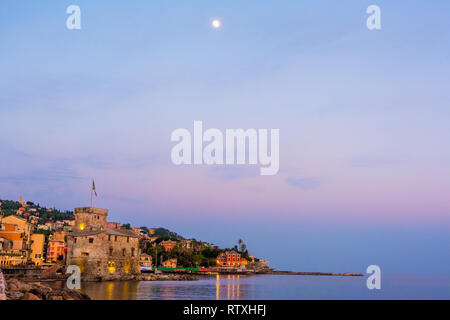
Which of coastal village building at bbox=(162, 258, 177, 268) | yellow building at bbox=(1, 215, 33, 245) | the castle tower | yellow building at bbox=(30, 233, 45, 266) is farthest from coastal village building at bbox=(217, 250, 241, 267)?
the castle tower

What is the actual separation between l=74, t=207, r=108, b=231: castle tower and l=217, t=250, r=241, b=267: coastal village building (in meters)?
81.6

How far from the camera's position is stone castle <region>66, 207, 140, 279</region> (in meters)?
68.4

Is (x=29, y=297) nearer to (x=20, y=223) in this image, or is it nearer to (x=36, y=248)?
(x=36, y=248)

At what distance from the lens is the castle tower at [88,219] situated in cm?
8000

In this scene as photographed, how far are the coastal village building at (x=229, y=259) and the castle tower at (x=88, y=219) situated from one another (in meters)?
81.6

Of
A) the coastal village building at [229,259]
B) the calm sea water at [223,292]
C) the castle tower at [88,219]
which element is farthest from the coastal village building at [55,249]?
the coastal village building at [229,259]

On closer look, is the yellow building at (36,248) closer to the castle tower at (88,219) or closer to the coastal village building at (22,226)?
the coastal village building at (22,226)

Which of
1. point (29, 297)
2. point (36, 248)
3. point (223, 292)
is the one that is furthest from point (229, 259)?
point (29, 297)

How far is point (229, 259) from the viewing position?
15900 centimetres

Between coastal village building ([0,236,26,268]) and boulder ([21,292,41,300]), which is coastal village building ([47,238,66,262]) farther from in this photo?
boulder ([21,292,41,300])

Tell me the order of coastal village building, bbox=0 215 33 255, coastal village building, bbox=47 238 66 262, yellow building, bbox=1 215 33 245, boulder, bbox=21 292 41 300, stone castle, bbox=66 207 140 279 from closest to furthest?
boulder, bbox=21 292 41 300 → stone castle, bbox=66 207 140 279 → coastal village building, bbox=0 215 33 255 → yellow building, bbox=1 215 33 245 → coastal village building, bbox=47 238 66 262

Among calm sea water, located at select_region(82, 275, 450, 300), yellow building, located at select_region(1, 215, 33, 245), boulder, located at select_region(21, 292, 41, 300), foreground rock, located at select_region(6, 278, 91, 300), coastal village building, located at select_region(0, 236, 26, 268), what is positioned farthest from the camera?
yellow building, located at select_region(1, 215, 33, 245)
